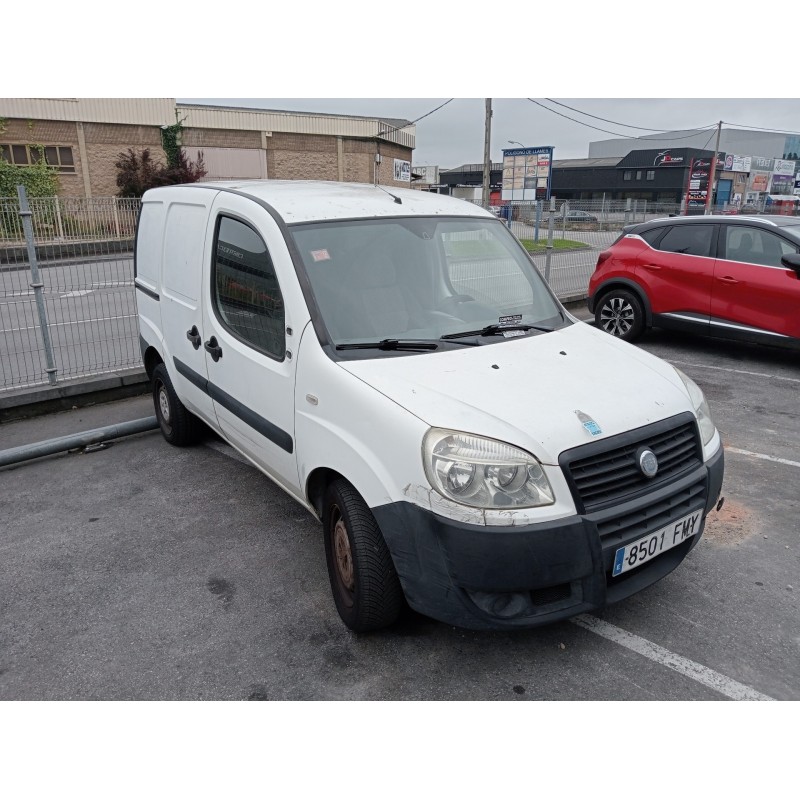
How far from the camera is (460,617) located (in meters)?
2.53

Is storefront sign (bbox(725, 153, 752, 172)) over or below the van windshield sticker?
over

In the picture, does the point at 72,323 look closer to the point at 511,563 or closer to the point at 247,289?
the point at 247,289

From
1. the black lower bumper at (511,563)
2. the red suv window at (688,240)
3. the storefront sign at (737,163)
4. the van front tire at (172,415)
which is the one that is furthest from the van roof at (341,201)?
the storefront sign at (737,163)

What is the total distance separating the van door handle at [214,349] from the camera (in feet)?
12.7

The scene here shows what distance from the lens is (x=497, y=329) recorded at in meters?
3.40

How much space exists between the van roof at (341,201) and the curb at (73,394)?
120 inches

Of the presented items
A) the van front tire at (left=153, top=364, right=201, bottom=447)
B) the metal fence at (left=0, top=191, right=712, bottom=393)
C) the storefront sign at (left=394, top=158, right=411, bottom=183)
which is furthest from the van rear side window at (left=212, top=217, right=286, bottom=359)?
the storefront sign at (left=394, top=158, right=411, bottom=183)

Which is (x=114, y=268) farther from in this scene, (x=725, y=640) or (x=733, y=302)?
(x=733, y=302)

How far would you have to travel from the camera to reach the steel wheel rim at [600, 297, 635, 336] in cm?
855

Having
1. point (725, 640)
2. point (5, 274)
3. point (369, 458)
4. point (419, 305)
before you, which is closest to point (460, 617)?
point (369, 458)

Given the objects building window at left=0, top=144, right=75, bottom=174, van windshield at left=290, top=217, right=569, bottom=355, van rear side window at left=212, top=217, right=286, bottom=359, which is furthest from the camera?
building window at left=0, top=144, right=75, bottom=174

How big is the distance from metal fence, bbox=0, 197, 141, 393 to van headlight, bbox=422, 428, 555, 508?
4.82 metres

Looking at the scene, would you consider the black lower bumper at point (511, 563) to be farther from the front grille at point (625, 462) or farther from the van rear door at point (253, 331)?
the van rear door at point (253, 331)

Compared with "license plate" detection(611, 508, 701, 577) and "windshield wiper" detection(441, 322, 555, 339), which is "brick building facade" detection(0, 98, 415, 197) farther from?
"license plate" detection(611, 508, 701, 577)
